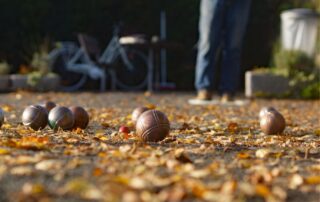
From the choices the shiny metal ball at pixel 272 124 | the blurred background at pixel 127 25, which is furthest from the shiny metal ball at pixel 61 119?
the blurred background at pixel 127 25

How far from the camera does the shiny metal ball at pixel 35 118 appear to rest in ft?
15.4

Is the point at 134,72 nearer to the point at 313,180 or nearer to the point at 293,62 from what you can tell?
the point at 293,62

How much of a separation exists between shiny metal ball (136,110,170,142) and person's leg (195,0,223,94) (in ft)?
13.2

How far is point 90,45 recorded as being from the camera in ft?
Result: 38.8

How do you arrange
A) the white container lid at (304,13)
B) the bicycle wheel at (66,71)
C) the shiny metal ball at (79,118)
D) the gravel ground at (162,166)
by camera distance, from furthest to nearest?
1. the bicycle wheel at (66,71)
2. the white container lid at (304,13)
3. the shiny metal ball at (79,118)
4. the gravel ground at (162,166)

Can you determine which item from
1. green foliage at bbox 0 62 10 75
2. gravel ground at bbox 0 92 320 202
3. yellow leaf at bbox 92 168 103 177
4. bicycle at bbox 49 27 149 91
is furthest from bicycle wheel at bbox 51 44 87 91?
yellow leaf at bbox 92 168 103 177

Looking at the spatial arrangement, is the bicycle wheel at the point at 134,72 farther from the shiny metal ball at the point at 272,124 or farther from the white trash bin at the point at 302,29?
the shiny metal ball at the point at 272,124

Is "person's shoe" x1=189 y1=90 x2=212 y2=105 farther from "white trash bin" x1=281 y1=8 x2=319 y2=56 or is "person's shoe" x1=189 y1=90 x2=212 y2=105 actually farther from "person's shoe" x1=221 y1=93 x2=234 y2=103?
"white trash bin" x1=281 y1=8 x2=319 y2=56

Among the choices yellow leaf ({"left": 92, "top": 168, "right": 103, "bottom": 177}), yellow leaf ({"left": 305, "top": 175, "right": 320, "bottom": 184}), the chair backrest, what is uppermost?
the chair backrest

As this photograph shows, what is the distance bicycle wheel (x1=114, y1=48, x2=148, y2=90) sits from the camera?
12.9 metres

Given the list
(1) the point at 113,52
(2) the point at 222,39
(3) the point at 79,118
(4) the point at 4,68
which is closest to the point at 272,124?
(3) the point at 79,118

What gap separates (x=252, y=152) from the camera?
3.76 meters

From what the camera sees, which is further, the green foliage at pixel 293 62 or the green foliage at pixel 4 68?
the green foliage at pixel 4 68

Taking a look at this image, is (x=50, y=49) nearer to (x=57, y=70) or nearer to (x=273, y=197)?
→ (x=57, y=70)
